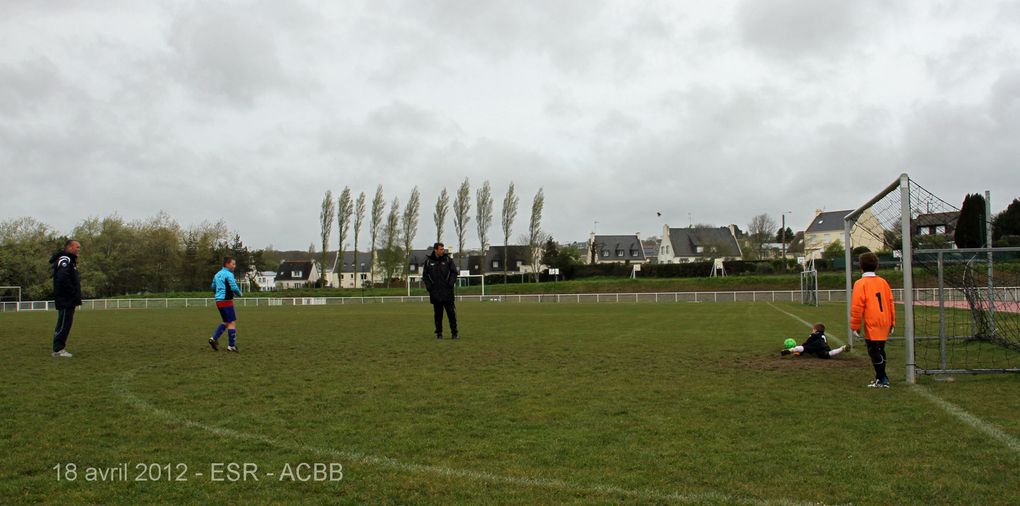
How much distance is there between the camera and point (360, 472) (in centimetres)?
483

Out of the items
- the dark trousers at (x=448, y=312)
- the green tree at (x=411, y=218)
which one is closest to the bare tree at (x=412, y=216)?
the green tree at (x=411, y=218)

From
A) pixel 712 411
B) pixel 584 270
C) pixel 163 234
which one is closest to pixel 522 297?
pixel 584 270

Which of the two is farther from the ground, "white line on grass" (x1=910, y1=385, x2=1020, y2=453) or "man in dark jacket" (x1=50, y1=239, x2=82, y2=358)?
"man in dark jacket" (x1=50, y1=239, x2=82, y2=358)

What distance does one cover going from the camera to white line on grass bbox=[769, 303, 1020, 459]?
557 centimetres

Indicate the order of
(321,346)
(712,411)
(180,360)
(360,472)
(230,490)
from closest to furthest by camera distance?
(230,490) < (360,472) < (712,411) < (180,360) < (321,346)

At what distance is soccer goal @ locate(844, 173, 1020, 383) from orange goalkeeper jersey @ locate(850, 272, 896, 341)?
1.08 feet

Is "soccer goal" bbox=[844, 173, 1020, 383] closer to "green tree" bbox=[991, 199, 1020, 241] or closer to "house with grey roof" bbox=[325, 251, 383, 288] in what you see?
"green tree" bbox=[991, 199, 1020, 241]

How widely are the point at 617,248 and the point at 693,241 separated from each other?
1511 cm

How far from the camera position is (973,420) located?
645cm

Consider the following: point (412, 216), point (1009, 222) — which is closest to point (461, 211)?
point (412, 216)

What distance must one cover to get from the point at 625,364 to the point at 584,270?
67319 millimetres

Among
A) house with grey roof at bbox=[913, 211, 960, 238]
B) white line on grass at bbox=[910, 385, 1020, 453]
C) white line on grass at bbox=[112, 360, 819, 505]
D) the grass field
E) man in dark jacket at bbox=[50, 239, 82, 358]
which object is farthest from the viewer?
man in dark jacket at bbox=[50, 239, 82, 358]

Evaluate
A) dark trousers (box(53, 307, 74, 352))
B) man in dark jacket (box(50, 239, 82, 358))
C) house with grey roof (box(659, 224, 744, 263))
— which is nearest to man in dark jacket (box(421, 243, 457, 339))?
man in dark jacket (box(50, 239, 82, 358))

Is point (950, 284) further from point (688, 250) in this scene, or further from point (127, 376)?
point (688, 250)
